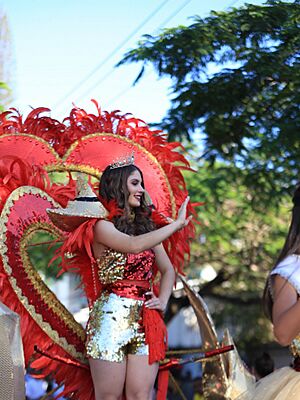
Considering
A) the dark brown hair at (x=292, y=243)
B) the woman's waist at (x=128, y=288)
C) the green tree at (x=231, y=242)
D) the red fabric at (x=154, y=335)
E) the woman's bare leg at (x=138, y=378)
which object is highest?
the woman's waist at (x=128, y=288)

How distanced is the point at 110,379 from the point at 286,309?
132cm

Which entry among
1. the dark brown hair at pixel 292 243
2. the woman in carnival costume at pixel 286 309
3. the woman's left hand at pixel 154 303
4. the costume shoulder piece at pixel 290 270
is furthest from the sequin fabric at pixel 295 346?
the woman's left hand at pixel 154 303

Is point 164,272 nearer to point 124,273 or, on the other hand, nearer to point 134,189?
point 124,273

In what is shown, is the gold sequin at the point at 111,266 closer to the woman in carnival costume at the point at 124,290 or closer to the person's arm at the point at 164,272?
the woman in carnival costume at the point at 124,290

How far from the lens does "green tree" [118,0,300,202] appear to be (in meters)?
5.50

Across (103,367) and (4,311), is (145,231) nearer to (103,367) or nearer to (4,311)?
(103,367)

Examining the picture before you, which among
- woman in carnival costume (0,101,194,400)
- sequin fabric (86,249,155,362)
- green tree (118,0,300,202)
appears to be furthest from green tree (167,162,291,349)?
sequin fabric (86,249,155,362)

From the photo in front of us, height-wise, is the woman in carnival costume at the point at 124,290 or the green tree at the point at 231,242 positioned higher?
the woman in carnival costume at the point at 124,290

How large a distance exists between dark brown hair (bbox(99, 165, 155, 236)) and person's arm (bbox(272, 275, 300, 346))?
1221 mm

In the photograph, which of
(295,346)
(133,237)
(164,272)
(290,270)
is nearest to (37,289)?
(164,272)

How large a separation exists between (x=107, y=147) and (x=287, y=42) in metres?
→ 1.54

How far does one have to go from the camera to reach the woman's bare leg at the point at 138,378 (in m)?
3.92

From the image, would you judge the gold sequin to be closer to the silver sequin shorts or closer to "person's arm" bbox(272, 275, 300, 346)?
the silver sequin shorts

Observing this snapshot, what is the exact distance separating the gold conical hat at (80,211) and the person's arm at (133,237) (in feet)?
0.22
